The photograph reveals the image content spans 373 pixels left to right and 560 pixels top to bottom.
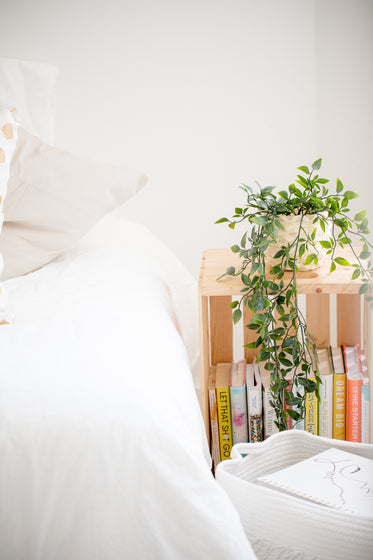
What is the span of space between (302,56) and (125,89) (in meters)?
0.60

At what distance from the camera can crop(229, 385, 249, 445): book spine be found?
128 cm

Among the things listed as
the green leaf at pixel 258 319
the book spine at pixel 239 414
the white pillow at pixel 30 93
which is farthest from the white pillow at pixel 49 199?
the book spine at pixel 239 414

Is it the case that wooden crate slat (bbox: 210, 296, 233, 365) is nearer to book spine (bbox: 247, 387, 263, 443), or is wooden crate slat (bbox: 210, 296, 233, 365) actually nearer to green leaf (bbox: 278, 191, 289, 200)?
book spine (bbox: 247, 387, 263, 443)

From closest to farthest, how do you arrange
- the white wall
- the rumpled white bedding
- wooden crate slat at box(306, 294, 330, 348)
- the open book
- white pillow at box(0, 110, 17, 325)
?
the rumpled white bedding → the open book → white pillow at box(0, 110, 17, 325) → wooden crate slat at box(306, 294, 330, 348) → the white wall

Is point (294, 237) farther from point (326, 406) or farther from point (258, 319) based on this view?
point (326, 406)

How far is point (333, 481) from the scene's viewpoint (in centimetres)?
76

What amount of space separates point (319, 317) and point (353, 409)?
33 cm

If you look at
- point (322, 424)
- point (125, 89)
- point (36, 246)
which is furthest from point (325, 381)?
point (125, 89)

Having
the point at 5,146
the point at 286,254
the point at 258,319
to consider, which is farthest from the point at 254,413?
the point at 5,146

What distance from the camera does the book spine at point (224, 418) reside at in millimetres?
1279

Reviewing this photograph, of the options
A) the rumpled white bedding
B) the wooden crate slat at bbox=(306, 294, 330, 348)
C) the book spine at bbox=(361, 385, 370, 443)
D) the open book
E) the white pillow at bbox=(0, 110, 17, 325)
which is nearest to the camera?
the rumpled white bedding

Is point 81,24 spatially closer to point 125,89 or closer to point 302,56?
point 125,89

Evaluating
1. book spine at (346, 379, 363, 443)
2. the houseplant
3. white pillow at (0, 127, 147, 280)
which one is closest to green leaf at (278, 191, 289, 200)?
the houseplant

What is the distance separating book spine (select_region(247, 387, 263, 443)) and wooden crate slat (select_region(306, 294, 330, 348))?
30 centimetres
